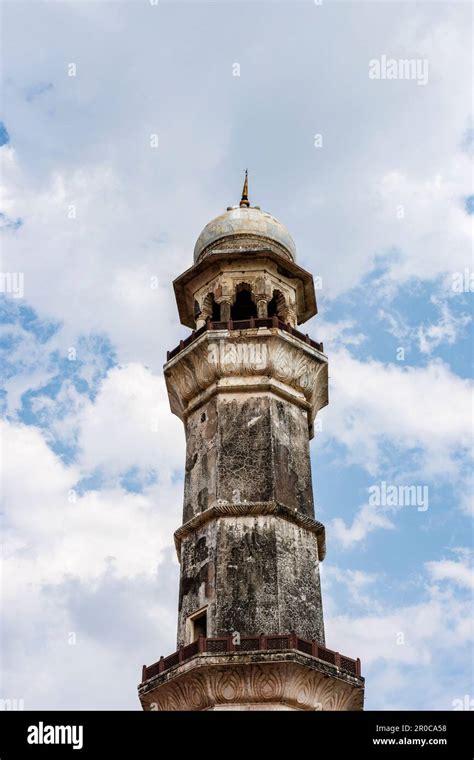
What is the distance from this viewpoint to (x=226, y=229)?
108 feet

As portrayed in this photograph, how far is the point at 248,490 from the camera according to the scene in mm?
26203

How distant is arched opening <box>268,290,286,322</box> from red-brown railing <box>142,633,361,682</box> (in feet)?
38.7

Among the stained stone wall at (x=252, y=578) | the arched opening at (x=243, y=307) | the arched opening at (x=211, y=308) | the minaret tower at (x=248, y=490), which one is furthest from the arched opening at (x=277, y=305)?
the stained stone wall at (x=252, y=578)

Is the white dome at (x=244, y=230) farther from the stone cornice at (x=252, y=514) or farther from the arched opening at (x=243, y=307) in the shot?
the stone cornice at (x=252, y=514)

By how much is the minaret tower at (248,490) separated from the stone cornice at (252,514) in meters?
0.03

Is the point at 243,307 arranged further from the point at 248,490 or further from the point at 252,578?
the point at 252,578

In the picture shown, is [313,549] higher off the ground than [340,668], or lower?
higher

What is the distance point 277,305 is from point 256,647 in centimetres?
1276

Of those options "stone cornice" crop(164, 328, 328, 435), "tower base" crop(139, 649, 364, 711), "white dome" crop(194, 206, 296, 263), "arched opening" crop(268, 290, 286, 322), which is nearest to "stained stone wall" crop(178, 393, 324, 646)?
"stone cornice" crop(164, 328, 328, 435)

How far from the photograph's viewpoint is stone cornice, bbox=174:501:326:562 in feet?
84.1

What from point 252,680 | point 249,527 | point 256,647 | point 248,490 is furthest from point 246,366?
point 252,680
